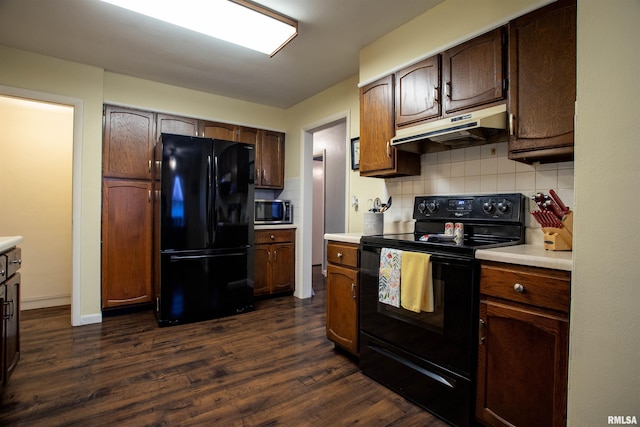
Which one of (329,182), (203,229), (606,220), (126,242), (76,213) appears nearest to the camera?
(606,220)

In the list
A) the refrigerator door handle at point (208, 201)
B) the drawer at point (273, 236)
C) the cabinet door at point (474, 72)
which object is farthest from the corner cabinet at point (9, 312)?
the cabinet door at point (474, 72)

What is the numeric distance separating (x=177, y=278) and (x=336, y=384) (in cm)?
185

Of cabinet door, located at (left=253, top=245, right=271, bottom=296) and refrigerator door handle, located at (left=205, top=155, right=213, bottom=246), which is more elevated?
refrigerator door handle, located at (left=205, top=155, right=213, bottom=246)

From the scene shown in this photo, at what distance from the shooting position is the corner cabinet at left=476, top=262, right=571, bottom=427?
1.26m

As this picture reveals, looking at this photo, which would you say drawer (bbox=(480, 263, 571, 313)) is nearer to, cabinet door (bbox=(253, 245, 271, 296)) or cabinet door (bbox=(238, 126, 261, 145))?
cabinet door (bbox=(253, 245, 271, 296))

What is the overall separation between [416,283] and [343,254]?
2.37 feet

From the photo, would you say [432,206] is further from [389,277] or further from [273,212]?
[273,212]

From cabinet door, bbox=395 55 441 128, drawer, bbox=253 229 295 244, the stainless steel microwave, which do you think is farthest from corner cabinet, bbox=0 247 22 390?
cabinet door, bbox=395 55 441 128

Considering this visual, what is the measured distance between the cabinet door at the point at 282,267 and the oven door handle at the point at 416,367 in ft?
6.77

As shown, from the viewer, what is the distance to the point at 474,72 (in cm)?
189

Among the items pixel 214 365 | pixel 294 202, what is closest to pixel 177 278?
pixel 214 365

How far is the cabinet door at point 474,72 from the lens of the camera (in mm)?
1786

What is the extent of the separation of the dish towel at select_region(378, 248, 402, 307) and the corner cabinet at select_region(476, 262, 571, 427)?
46 cm

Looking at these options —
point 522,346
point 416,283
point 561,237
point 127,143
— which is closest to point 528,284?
point 522,346
